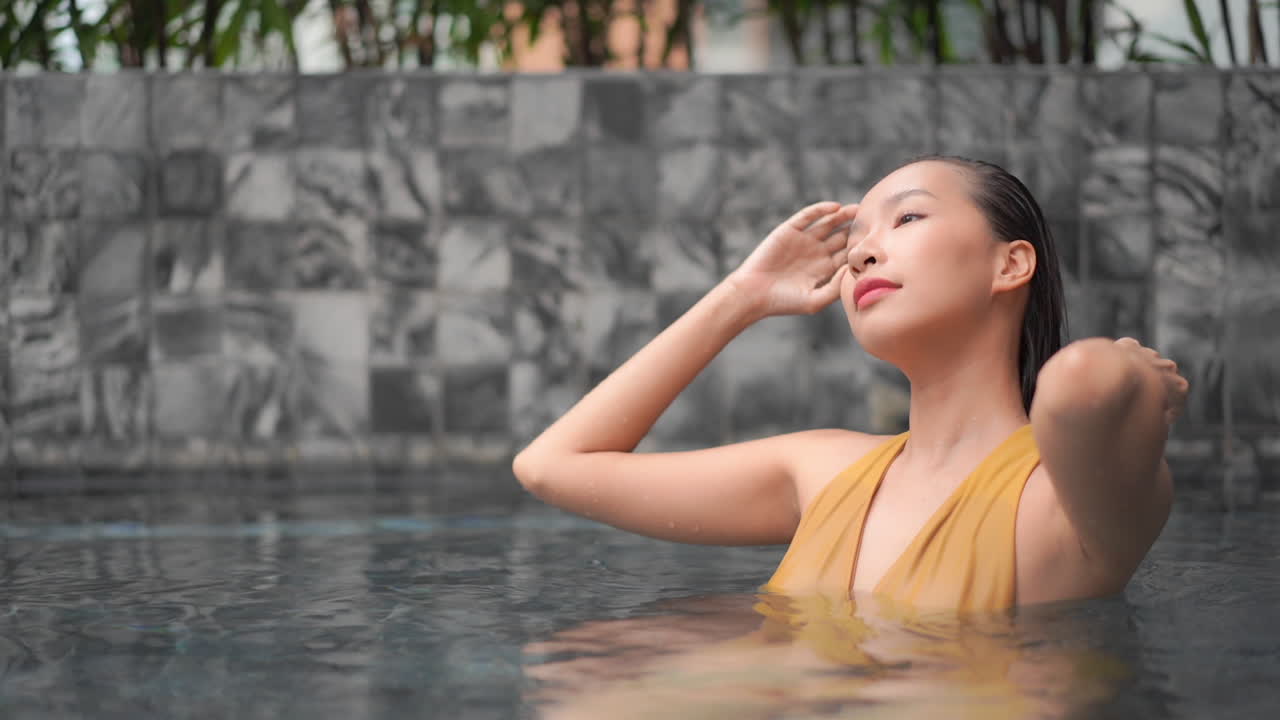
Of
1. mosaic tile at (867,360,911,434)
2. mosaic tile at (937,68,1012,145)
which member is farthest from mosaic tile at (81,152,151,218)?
mosaic tile at (937,68,1012,145)

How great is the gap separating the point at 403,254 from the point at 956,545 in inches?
145

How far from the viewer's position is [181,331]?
209 inches

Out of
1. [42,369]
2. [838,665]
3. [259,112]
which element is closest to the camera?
[838,665]

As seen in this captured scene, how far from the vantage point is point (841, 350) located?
532cm

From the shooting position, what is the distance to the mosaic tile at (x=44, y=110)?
5305mm

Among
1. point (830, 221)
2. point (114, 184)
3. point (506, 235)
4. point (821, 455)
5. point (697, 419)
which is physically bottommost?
point (697, 419)

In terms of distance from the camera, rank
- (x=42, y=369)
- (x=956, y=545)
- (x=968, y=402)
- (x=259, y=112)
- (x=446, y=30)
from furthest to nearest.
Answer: (x=446, y=30)
(x=259, y=112)
(x=42, y=369)
(x=968, y=402)
(x=956, y=545)

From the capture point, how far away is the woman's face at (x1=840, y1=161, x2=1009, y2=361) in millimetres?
1972

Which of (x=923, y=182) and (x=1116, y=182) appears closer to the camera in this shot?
(x=923, y=182)

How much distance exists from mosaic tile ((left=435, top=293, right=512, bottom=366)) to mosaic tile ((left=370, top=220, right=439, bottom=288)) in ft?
0.43

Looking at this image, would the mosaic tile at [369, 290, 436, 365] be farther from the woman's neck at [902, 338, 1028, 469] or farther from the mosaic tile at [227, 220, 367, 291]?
the woman's neck at [902, 338, 1028, 469]

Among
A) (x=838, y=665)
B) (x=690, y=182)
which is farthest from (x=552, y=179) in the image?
(x=838, y=665)

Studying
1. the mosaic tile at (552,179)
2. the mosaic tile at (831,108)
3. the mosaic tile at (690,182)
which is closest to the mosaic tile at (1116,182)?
the mosaic tile at (831,108)

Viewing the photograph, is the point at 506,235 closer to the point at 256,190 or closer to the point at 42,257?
the point at 256,190
